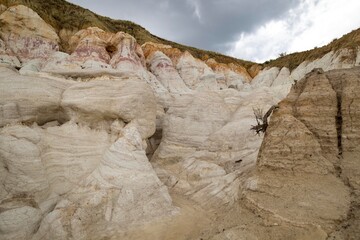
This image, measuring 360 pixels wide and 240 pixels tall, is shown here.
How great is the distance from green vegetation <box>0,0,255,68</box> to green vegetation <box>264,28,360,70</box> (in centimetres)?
410

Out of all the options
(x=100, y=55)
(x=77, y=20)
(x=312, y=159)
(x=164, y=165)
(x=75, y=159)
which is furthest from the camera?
(x=77, y=20)

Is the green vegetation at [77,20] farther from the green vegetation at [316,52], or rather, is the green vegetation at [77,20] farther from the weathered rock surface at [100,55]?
the green vegetation at [316,52]

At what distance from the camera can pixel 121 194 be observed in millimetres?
8922

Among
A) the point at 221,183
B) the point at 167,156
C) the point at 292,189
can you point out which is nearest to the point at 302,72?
the point at 167,156

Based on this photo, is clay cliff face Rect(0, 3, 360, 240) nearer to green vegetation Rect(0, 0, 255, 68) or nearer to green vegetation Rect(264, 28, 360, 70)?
green vegetation Rect(264, 28, 360, 70)

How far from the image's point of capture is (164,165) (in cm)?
1310

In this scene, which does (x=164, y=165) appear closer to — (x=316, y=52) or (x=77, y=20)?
(x=77, y=20)

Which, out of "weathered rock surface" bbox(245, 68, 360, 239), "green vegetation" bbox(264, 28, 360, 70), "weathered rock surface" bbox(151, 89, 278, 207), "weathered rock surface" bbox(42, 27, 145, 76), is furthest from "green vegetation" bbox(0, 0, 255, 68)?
"weathered rock surface" bbox(245, 68, 360, 239)

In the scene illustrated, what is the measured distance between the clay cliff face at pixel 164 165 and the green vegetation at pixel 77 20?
1322 centimetres

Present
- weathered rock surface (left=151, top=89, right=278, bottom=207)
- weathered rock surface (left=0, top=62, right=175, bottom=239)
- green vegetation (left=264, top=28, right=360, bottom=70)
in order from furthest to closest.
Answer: green vegetation (left=264, top=28, right=360, bottom=70)
weathered rock surface (left=151, top=89, right=278, bottom=207)
weathered rock surface (left=0, top=62, right=175, bottom=239)

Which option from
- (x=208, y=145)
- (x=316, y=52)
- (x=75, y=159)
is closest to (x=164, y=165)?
(x=208, y=145)

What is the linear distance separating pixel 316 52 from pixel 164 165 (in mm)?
19869

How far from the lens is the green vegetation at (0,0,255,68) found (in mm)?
24000

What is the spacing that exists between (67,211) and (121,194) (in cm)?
160
